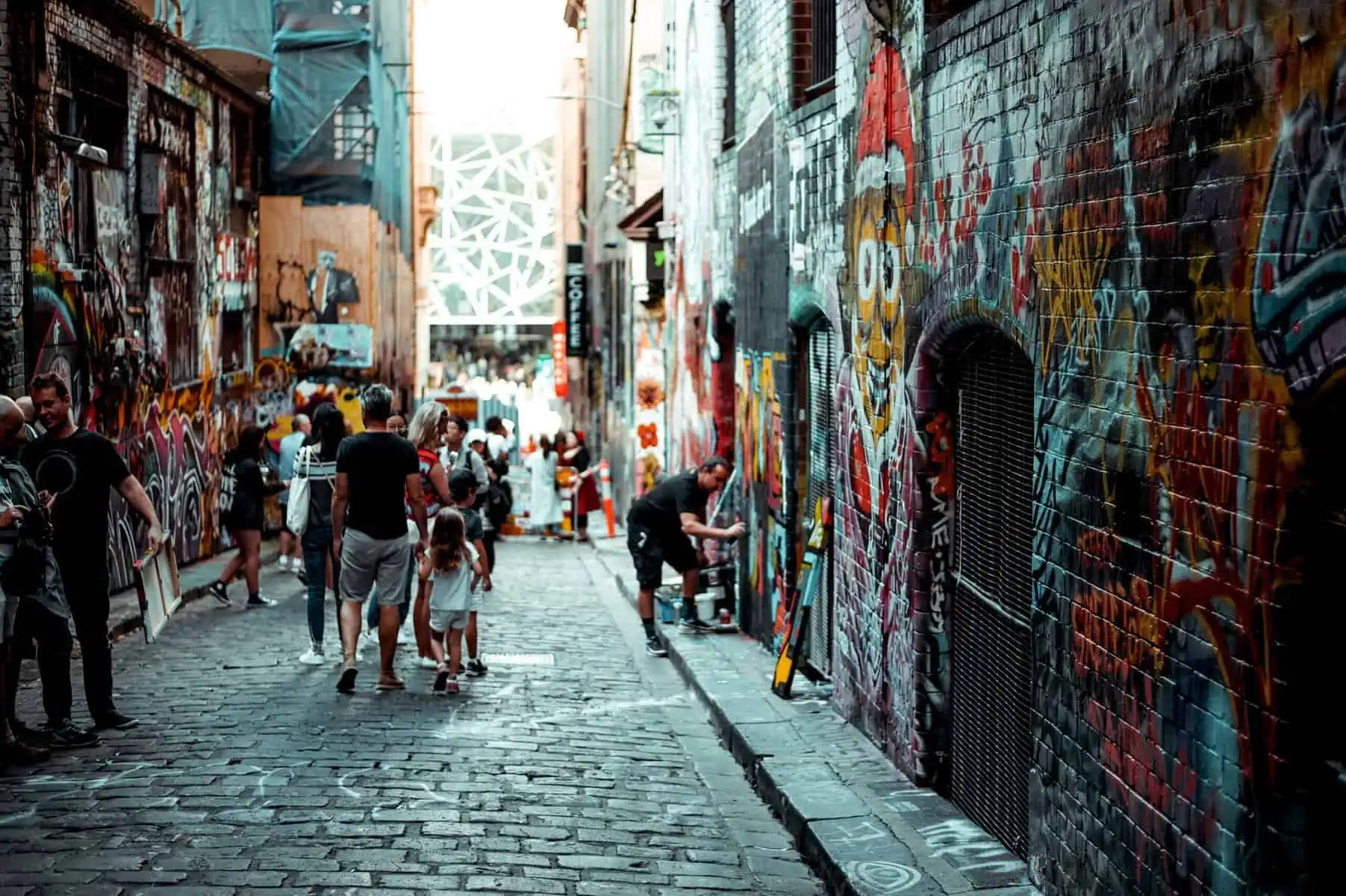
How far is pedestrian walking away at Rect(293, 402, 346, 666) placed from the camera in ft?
39.1

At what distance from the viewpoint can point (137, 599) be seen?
14859mm

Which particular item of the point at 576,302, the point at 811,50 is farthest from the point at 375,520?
the point at 576,302

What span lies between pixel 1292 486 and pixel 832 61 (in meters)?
7.36

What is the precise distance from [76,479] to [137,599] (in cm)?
627

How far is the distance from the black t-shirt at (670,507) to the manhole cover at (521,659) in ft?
4.30

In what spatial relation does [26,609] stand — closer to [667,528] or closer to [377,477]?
[377,477]

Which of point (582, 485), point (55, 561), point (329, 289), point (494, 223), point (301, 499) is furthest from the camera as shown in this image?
point (494, 223)

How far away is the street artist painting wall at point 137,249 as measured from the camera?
47.1 ft

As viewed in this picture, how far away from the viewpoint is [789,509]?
39.1 feet

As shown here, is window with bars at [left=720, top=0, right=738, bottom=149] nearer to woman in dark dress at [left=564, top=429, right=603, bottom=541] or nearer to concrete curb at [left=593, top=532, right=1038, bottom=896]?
concrete curb at [left=593, top=532, right=1038, bottom=896]

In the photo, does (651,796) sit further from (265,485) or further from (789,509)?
(265,485)

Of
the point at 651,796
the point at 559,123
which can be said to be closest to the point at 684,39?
the point at 651,796

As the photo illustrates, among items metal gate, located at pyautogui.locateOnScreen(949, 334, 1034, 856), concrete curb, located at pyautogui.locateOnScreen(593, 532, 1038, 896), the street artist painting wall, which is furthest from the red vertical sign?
metal gate, located at pyautogui.locateOnScreen(949, 334, 1034, 856)

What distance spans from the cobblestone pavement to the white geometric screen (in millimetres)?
100475
